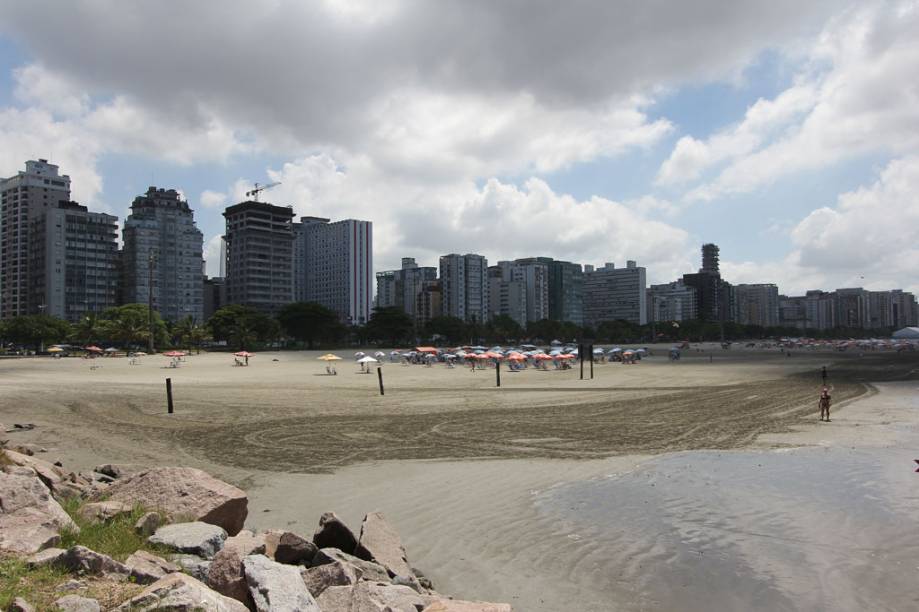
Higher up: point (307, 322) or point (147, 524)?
point (307, 322)

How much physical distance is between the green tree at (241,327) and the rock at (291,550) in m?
103

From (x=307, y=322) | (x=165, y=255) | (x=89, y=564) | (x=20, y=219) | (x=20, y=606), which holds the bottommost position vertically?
(x=89, y=564)

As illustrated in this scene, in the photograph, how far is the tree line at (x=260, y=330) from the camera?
95625mm

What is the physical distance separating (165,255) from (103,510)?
Answer: 6912 inches

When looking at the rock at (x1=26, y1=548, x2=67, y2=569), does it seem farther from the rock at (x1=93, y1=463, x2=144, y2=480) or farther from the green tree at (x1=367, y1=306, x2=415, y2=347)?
the green tree at (x1=367, y1=306, x2=415, y2=347)

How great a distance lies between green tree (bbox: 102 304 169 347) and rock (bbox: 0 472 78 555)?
308 feet

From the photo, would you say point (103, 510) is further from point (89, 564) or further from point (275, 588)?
point (275, 588)

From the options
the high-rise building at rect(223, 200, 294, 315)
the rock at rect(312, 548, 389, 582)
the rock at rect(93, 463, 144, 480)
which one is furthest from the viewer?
the high-rise building at rect(223, 200, 294, 315)

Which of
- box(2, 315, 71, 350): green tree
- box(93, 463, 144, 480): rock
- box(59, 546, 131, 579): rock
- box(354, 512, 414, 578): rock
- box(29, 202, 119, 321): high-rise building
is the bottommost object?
box(93, 463, 144, 480): rock

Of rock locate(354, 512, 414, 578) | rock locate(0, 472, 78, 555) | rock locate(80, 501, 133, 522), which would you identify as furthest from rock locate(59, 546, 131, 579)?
rock locate(354, 512, 414, 578)

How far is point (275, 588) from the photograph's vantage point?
5297mm

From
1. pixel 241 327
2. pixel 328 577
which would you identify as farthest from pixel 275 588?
pixel 241 327

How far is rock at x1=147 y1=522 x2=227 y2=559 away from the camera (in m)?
6.77

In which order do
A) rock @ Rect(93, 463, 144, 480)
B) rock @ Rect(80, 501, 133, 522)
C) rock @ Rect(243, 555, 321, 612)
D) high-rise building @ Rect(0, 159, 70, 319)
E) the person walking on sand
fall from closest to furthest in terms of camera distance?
1. rock @ Rect(243, 555, 321, 612)
2. rock @ Rect(80, 501, 133, 522)
3. rock @ Rect(93, 463, 144, 480)
4. the person walking on sand
5. high-rise building @ Rect(0, 159, 70, 319)
